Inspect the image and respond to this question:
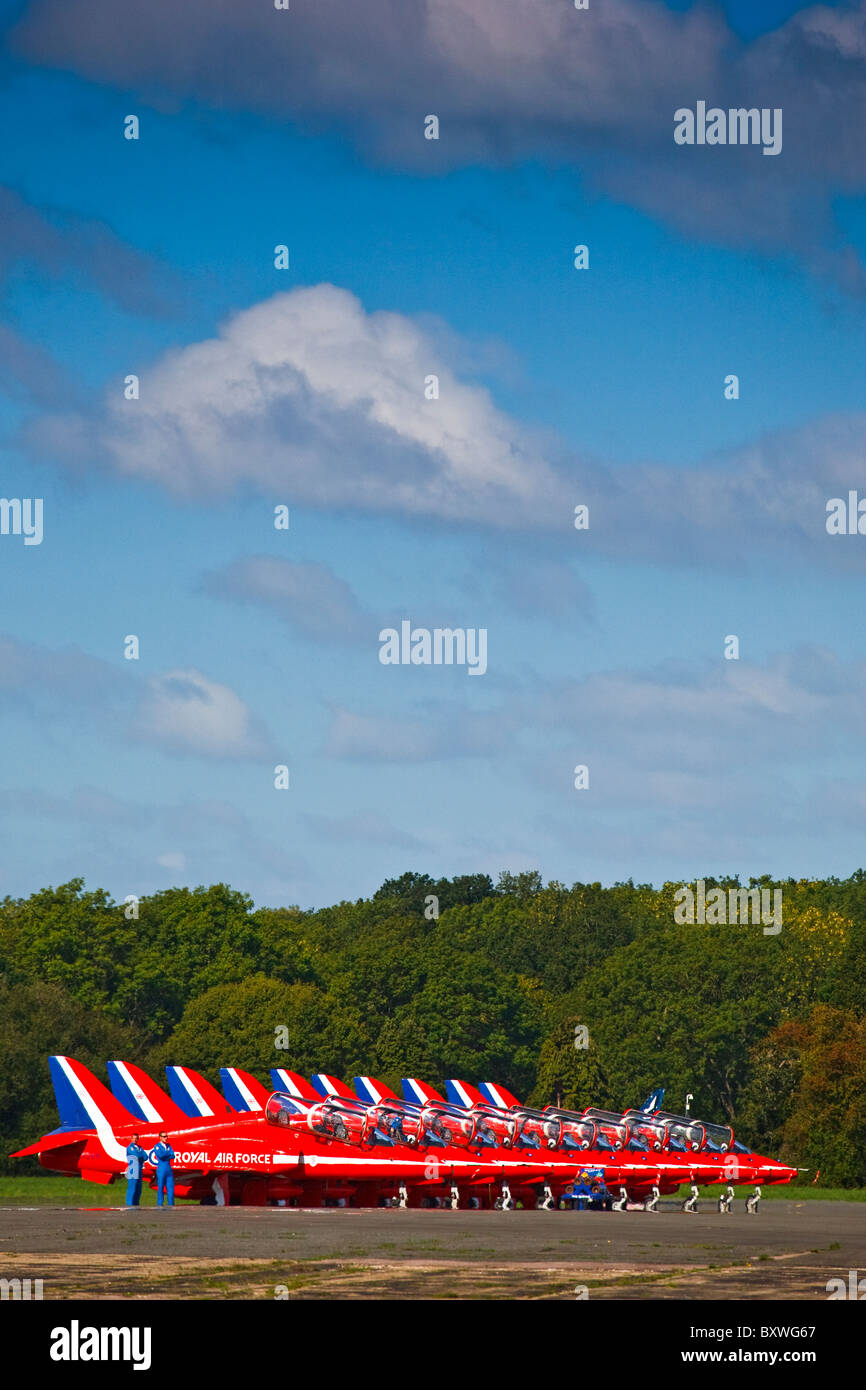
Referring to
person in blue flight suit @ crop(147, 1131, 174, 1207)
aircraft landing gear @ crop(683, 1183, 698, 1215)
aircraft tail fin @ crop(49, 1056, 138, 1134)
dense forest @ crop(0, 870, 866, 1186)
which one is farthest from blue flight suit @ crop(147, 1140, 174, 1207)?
dense forest @ crop(0, 870, 866, 1186)

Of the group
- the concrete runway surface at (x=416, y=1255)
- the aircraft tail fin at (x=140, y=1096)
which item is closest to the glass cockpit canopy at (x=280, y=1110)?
the concrete runway surface at (x=416, y=1255)

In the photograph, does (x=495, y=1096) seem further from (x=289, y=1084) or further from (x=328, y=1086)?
(x=289, y=1084)

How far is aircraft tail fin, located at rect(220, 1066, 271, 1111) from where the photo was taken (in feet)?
216

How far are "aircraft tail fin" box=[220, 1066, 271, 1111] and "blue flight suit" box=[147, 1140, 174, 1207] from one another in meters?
14.0

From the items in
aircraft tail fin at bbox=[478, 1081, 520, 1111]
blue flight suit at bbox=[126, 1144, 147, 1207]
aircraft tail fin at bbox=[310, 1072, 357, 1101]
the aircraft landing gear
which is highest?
aircraft tail fin at bbox=[310, 1072, 357, 1101]

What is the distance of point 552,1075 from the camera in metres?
106

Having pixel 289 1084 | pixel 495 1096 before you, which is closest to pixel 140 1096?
pixel 289 1084

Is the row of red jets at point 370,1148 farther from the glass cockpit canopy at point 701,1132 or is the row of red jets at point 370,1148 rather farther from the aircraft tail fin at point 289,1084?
the aircraft tail fin at point 289,1084

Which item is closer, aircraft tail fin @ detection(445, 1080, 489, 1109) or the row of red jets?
the row of red jets

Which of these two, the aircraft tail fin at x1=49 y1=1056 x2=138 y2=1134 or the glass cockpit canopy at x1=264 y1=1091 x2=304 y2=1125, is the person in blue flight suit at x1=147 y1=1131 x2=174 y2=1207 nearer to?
the glass cockpit canopy at x1=264 y1=1091 x2=304 y2=1125

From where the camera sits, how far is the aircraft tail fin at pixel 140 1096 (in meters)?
60.4

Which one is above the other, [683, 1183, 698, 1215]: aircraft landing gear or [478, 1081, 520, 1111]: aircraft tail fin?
[478, 1081, 520, 1111]: aircraft tail fin

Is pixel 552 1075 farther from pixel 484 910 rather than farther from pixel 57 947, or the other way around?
pixel 484 910
